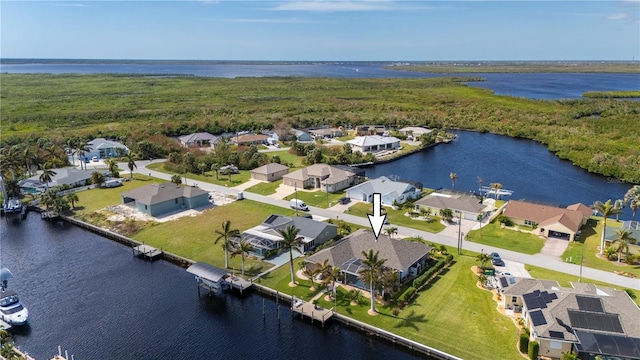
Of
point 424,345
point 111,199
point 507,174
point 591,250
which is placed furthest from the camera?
point 507,174

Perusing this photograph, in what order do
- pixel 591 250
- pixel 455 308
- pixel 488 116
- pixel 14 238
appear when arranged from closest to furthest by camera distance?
pixel 455 308 → pixel 591 250 → pixel 14 238 → pixel 488 116

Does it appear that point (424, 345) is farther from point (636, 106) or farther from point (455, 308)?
point (636, 106)

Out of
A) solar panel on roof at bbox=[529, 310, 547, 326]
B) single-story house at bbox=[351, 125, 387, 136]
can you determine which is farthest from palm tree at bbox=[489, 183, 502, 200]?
single-story house at bbox=[351, 125, 387, 136]

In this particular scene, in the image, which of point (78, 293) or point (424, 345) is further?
→ point (78, 293)

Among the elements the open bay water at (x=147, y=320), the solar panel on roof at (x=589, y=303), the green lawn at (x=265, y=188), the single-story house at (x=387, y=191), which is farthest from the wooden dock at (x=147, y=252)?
the solar panel on roof at (x=589, y=303)

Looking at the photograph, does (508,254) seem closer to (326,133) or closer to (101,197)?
(101,197)

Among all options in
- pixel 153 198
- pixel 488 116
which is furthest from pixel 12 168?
pixel 488 116

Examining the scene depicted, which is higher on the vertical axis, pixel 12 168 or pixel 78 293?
pixel 12 168

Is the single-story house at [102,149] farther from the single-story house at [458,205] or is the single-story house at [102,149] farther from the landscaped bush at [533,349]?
the landscaped bush at [533,349]
